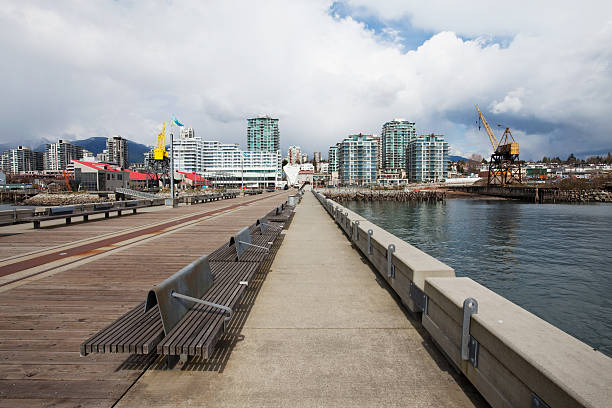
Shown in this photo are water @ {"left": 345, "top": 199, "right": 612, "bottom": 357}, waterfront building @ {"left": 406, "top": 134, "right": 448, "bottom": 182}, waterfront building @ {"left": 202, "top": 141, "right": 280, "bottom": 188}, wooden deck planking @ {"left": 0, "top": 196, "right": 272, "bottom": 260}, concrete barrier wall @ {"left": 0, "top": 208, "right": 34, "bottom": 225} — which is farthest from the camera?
waterfront building @ {"left": 406, "top": 134, "right": 448, "bottom": 182}

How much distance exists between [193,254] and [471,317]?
23.9 ft

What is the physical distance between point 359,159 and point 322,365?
184 metres

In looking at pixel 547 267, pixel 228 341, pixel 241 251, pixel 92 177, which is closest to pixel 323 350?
pixel 228 341

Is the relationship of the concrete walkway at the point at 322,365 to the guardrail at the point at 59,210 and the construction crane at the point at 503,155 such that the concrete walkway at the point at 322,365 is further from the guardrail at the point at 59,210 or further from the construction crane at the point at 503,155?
the construction crane at the point at 503,155

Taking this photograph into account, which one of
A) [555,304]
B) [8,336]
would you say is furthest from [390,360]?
[555,304]

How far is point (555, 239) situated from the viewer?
23.2m

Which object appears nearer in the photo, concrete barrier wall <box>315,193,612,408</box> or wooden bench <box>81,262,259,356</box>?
concrete barrier wall <box>315,193,612,408</box>

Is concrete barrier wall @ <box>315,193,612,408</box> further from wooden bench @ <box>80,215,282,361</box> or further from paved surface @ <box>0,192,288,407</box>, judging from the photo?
paved surface @ <box>0,192,288,407</box>

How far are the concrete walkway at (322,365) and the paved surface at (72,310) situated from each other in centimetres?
53

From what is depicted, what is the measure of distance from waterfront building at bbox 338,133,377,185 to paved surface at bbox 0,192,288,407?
17645 centimetres

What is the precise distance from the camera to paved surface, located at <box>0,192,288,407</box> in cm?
309

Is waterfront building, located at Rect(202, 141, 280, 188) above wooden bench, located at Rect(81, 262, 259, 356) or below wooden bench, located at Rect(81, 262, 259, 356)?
above

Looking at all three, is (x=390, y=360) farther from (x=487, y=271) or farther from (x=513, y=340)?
(x=487, y=271)

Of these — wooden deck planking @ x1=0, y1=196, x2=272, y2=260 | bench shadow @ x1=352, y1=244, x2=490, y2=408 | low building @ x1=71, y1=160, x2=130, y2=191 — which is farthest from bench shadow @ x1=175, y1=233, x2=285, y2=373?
low building @ x1=71, y1=160, x2=130, y2=191
